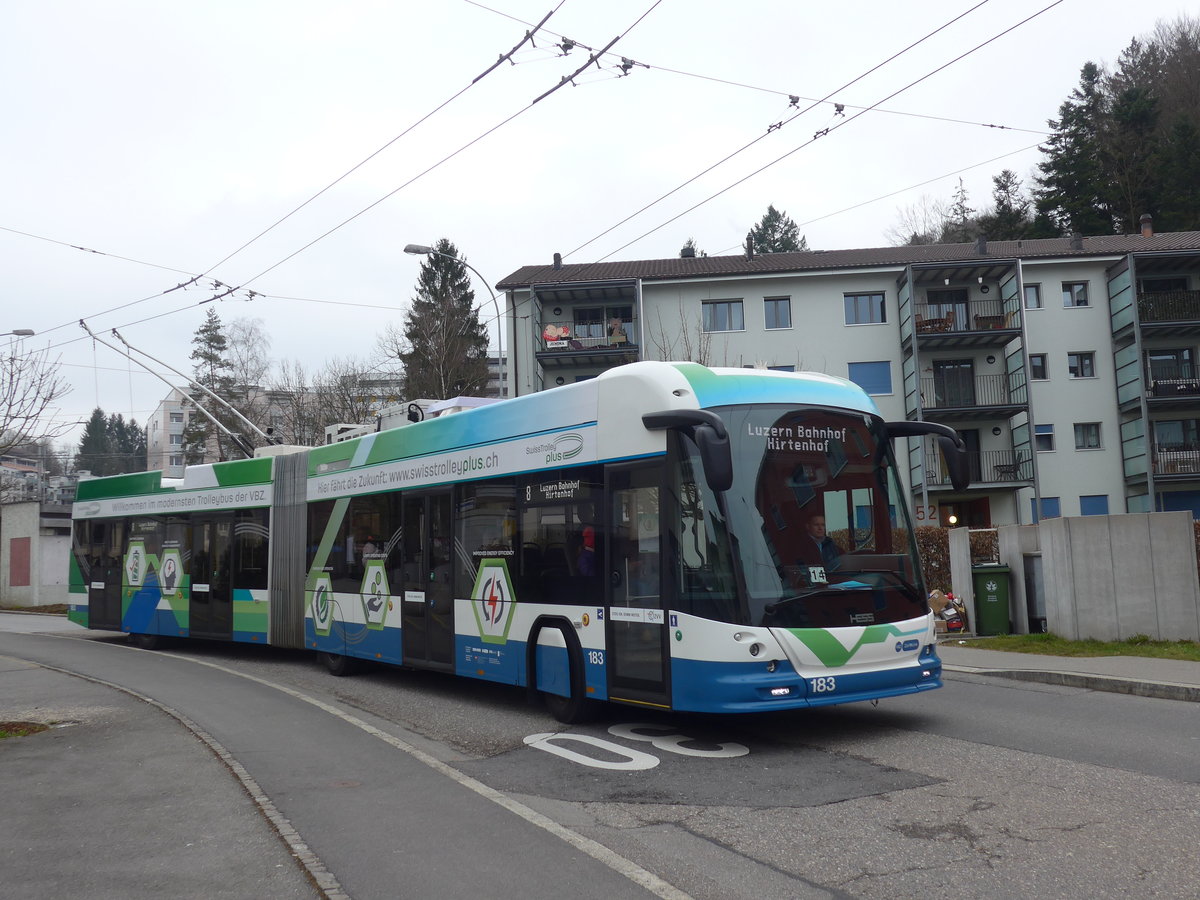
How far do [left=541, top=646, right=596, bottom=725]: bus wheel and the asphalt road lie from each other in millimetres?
129

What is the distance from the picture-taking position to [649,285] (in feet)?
134

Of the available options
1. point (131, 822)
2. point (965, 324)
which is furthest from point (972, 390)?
point (131, 822)

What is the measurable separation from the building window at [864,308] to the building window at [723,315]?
426cm

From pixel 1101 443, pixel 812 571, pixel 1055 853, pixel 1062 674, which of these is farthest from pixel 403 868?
pixel 1101 443

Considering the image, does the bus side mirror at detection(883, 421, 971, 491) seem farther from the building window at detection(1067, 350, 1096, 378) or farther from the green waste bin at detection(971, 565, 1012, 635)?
the building window at detection(1067, 350, 1096, 378)

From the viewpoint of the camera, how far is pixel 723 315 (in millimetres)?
41469

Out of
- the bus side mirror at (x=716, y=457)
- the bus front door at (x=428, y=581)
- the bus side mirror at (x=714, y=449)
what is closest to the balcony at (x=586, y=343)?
the bus front door at (x=428, y=581)

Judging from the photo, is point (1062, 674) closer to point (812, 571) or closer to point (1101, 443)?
point (812, 571)

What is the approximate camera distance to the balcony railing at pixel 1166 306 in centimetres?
4147

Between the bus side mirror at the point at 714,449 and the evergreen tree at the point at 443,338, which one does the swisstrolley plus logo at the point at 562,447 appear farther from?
the evergreen tree at the point at 443,338

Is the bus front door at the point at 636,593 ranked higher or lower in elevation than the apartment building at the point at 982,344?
lower

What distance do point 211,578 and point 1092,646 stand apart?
13383 millimetres

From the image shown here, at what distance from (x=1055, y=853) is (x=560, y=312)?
3832 centimetres

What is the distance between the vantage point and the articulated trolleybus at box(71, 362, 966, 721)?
8.04 metres
